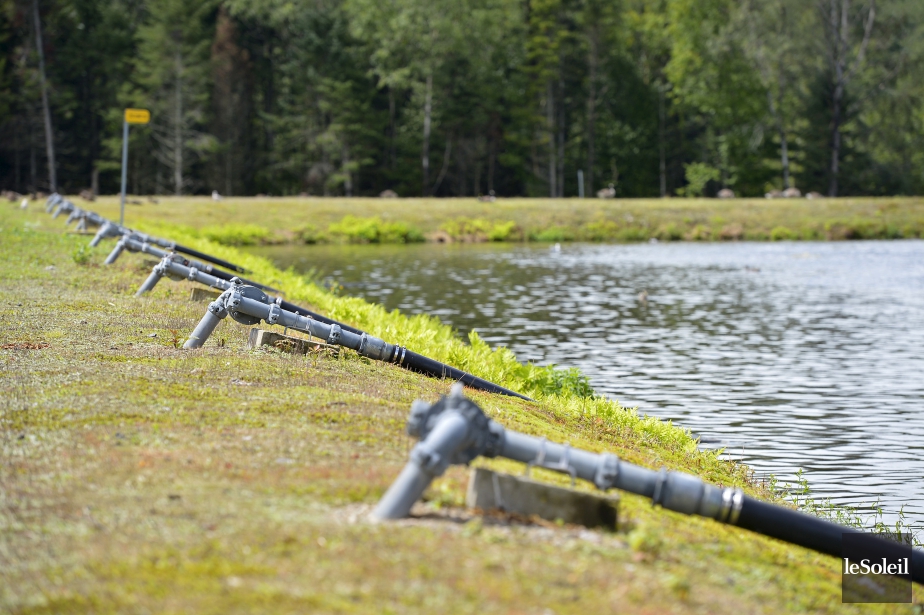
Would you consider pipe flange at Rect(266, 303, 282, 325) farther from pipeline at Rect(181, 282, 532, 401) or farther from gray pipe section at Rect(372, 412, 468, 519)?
gray pipe section at Rect(372, 412, 468, 519)

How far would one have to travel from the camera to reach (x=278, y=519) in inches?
237

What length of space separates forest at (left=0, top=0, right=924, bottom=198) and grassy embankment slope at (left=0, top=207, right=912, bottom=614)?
72.1 metres

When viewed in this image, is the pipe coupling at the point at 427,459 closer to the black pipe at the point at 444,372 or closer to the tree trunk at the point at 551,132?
the black pipe at the point at 444,372

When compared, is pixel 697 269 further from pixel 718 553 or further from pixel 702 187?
pixel 702 187

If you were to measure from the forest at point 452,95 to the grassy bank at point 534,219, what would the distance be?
18.0 metres

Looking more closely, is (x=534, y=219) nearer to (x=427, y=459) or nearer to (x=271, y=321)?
(x=271, y=321)

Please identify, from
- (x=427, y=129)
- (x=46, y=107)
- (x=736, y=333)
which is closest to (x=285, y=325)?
A: (x=736, y=333)

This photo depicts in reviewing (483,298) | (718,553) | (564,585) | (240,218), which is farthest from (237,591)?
(240,218)

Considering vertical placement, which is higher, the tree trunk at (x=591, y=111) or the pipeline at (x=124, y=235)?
the tree trunk at (x=591, y=111)

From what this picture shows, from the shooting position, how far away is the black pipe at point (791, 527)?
23.6ft

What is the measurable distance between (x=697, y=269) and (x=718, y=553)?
35.2m

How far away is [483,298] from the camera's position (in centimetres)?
3086

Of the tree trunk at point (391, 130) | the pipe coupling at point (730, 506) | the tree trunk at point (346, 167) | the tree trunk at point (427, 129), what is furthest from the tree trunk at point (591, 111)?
the pipe coupling at point (730, 506)

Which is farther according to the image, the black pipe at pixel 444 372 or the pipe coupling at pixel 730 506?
the black pipe at pixel 444 372
